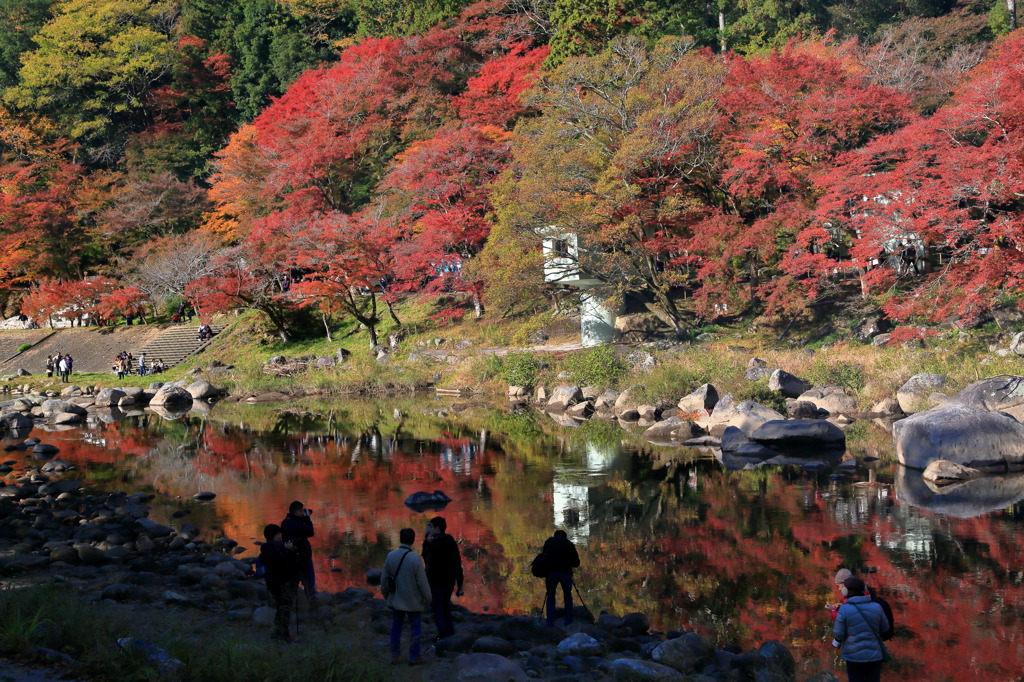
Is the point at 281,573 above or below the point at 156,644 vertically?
above

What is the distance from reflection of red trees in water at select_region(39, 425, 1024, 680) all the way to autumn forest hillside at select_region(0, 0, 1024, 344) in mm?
11828

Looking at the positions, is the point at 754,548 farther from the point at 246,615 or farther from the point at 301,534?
the point at 246,615

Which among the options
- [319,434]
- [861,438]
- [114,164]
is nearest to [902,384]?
[861,438]

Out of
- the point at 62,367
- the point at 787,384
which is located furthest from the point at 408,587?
the point at 62,367

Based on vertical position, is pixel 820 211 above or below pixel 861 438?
above

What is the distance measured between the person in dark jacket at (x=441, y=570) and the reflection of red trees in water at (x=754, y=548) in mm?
1792

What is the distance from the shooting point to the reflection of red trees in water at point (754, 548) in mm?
9523

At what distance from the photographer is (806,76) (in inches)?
1092

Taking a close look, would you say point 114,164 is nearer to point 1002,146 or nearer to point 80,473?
point 80,473

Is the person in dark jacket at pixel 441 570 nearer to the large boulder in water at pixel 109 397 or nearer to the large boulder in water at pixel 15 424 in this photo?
the large boulder in water at pixel 15 424

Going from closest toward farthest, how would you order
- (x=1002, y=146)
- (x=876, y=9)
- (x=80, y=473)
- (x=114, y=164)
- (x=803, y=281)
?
1. (x=80, y=473)
2. (x=1002, y=146)
3. (x=803, y=281)
4. (x=876, y=9)
5. (x=114, y=164)

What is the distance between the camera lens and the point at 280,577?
8.27 m

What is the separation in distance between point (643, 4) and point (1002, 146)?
21954 millimetres

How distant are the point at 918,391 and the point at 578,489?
10908 millimetres
